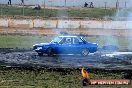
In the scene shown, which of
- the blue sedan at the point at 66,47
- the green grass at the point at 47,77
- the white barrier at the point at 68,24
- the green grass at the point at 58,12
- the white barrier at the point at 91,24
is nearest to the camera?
the green grass at the point at 47,77

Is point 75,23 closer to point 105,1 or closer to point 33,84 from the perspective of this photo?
point 105,1

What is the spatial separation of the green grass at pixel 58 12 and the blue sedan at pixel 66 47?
24.3 meters

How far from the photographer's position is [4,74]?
1725 cm

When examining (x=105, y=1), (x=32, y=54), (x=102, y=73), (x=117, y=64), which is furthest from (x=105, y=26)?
(x=102, y=73)

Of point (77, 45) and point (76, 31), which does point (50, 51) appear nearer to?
point (77, 45)

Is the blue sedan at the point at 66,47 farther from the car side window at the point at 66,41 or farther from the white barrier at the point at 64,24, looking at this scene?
the white barrier at the point at 64,24

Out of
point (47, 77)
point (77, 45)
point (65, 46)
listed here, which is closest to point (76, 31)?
point (77, 45)

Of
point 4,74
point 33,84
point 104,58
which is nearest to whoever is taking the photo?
point 33,84

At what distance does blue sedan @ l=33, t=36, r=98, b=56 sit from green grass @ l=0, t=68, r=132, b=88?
5950 mm

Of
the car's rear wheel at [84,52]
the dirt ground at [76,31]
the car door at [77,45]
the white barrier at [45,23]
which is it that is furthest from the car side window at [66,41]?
the white barrier at [45,23]

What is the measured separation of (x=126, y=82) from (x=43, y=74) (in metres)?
3.87

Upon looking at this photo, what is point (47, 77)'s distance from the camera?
16.9 m

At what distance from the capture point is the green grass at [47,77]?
50.8 feet

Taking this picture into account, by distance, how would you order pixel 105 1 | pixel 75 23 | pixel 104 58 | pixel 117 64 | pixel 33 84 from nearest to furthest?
pixel 33 84 → pixel 117 64 → pixel 104 58 → pixel 75 23 → pixel 105 1
